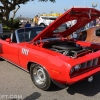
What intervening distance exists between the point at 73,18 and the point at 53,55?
1.21m

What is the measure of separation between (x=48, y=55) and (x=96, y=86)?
1.46m

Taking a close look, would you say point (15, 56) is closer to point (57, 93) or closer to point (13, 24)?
point (57, 93)

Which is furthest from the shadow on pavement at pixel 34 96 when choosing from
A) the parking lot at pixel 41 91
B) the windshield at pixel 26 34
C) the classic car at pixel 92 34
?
the classic car at pixel 92 34

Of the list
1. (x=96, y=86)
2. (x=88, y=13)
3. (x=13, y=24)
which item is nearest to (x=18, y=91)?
(x=96, y=86)

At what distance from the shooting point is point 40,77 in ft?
12.9

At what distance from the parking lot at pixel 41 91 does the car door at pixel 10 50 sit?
0.49m

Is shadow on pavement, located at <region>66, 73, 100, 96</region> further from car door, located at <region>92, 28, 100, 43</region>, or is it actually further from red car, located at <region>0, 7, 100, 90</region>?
car door, located at <region>92, 28, 100, 43</region>

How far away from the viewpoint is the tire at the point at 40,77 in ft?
12.0

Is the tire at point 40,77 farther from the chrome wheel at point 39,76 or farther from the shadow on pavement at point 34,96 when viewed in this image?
the shadow on pavement at point 34,96

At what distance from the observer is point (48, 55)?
359cm

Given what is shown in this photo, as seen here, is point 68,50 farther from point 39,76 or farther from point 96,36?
point 96,36

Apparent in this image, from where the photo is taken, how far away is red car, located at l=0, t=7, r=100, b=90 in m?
3.35

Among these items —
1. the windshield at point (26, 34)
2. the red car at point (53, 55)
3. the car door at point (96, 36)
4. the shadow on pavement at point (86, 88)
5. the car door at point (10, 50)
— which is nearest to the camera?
the red car at point (53, 55)

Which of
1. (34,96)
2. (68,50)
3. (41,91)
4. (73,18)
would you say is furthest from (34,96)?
(73,18)
